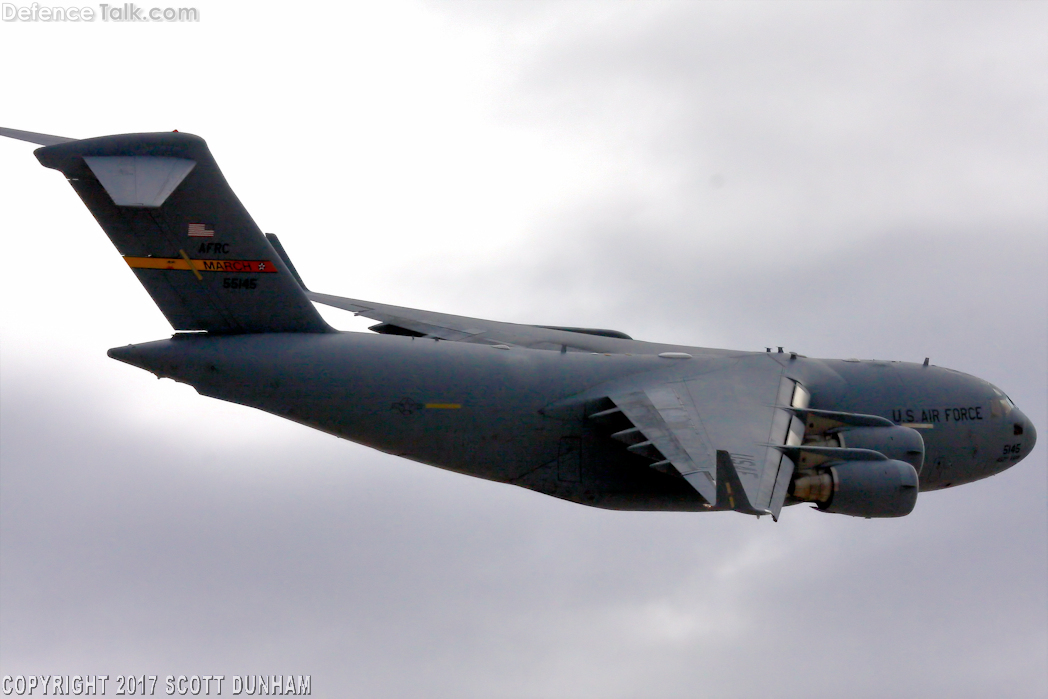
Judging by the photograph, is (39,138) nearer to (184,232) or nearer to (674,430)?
(184,232)

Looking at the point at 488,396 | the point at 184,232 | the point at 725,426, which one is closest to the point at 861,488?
the point at 725,426

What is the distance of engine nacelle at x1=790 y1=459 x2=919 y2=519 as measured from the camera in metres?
11.8

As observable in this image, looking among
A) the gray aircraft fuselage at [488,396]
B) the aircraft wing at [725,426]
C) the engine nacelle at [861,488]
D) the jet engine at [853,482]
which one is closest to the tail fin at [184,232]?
the gray aircraft fuselage at [488,396]

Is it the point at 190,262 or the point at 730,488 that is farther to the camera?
the point at 190,262

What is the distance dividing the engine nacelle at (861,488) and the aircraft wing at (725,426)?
389mm

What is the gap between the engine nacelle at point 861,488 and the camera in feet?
38.8

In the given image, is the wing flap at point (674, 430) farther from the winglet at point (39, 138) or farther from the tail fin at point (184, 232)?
the winglet at point (39, 138)

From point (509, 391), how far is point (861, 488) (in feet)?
12.9

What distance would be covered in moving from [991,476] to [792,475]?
184 inches

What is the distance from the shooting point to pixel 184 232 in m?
12.0

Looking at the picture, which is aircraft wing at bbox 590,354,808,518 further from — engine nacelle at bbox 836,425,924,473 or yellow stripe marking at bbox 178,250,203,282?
yellow stripe marking at bbox 178,250,203,282

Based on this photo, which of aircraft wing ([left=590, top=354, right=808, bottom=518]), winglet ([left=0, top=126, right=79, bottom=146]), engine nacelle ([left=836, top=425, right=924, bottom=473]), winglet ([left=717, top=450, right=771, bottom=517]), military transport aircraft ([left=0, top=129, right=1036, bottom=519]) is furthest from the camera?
engine nacelle ([left=836, top=425, right=924, bottom=473])

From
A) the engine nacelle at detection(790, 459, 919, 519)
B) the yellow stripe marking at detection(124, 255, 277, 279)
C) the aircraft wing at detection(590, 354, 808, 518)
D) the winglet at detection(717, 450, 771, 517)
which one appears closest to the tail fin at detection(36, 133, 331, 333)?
the yellow stripe marking at detection(124, 255, 277, 279)

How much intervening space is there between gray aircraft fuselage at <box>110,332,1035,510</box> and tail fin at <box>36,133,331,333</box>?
303 mm
